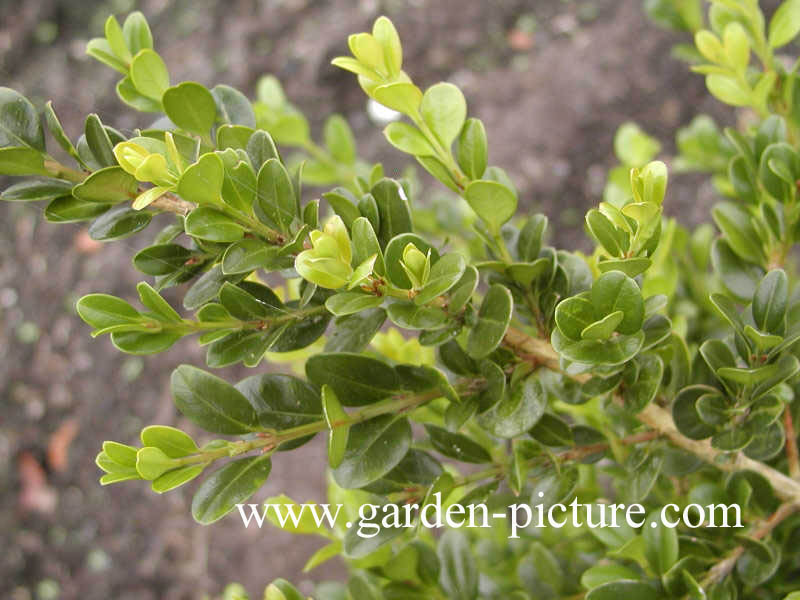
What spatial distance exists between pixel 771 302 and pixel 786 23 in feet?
1.31

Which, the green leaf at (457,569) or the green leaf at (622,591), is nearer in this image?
the green leaf at (622,591)

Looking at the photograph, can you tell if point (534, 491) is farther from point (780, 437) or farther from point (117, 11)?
point (117, 11)

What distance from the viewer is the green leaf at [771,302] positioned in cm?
69

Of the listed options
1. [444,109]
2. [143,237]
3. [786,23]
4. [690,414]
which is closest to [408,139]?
[444,109]

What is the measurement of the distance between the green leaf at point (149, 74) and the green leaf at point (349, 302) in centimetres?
31

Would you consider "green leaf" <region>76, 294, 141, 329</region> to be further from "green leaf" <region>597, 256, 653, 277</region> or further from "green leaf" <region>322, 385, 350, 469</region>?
"green leaf" <region>597, 256, 653, 277</region>

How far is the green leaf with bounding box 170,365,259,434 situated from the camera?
690mm

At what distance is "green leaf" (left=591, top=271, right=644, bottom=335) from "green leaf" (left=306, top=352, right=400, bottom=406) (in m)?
0.19

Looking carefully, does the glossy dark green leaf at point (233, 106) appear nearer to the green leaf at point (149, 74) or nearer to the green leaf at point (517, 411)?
the green leaf at point (149, 74)

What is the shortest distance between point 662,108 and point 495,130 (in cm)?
53

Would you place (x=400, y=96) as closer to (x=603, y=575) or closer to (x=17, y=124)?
(x=17, y=124)

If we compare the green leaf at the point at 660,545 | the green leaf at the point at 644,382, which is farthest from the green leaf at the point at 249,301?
the green leaf at the point at 660,545

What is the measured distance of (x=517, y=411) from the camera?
0.74m

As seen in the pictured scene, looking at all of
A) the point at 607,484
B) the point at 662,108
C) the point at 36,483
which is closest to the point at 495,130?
the point at 662,108
